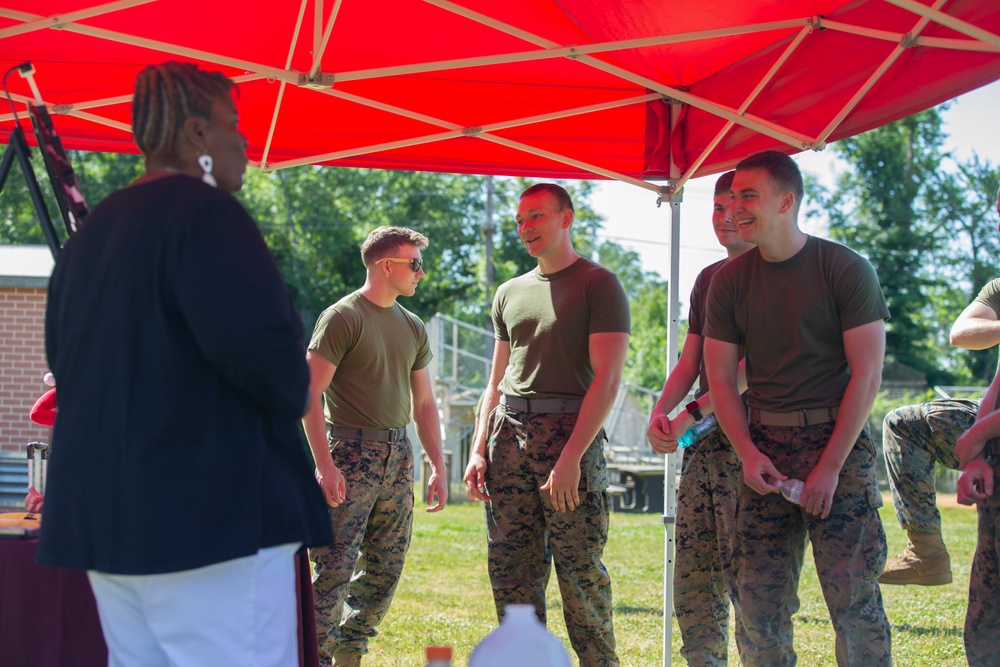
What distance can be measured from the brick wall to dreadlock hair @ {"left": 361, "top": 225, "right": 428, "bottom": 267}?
10.5 m

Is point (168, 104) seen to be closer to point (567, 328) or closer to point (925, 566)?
point (567, 328)

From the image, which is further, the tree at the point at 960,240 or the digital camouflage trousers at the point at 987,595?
the tree at the point at 960,240

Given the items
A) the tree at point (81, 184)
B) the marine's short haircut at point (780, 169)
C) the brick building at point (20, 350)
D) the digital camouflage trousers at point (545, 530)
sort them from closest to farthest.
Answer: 1. the marine's short haircut at point (780, 169)
2. the digital camouflage trousers at point (545, 530)
3. the brick building at point (20, 350)
4. the tree at point (81, 184)

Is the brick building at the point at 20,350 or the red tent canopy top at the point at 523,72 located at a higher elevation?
the red tent canopy top at the point at 523,72

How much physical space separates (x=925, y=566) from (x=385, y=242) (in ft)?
10.3

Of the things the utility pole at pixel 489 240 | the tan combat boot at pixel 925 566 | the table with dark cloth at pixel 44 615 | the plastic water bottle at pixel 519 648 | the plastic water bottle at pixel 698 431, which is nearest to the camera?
the plastic water bottle at pixel 519 648

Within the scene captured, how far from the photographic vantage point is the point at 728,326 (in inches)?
148

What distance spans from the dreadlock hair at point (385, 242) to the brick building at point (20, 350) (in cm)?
1032

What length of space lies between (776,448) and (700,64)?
2029 mm

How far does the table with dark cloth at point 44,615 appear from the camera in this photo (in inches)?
124

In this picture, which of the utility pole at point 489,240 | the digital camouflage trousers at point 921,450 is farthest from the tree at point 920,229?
the digital camouflage trousers at point 921,450

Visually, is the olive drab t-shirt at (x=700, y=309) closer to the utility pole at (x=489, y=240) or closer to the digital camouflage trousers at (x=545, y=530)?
the digital camouflage trousers at (x=545, y=530)

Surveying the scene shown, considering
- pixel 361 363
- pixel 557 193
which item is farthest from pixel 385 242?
pixel 557 193

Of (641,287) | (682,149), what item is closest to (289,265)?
(641,287)
